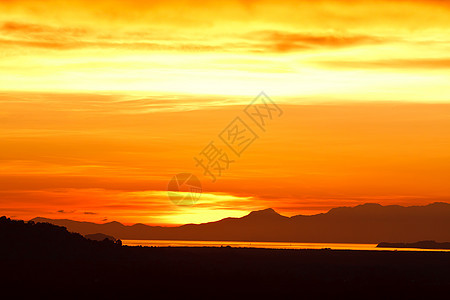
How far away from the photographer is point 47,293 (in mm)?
73188

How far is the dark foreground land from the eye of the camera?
78562mm

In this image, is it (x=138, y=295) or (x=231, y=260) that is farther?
(x=231, y=260)

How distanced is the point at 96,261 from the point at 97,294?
51.6 metres

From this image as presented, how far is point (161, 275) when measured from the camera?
95.3m

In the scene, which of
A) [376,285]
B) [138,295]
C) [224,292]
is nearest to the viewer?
[138,295]

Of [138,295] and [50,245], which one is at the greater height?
[50,245]

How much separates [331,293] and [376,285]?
12337mm

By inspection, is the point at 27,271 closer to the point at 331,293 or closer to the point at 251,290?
the point at 251,290

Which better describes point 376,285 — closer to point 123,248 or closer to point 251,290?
point 251,290

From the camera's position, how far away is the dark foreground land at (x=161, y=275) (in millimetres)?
78562

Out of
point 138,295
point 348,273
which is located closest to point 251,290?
point 138,295

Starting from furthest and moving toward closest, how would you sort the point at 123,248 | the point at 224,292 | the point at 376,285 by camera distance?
the point at 123,248
the point at 376,285
the point at 224,292

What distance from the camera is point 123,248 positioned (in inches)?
5940

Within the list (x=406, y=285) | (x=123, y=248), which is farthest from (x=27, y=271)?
(x=123, y=248)
